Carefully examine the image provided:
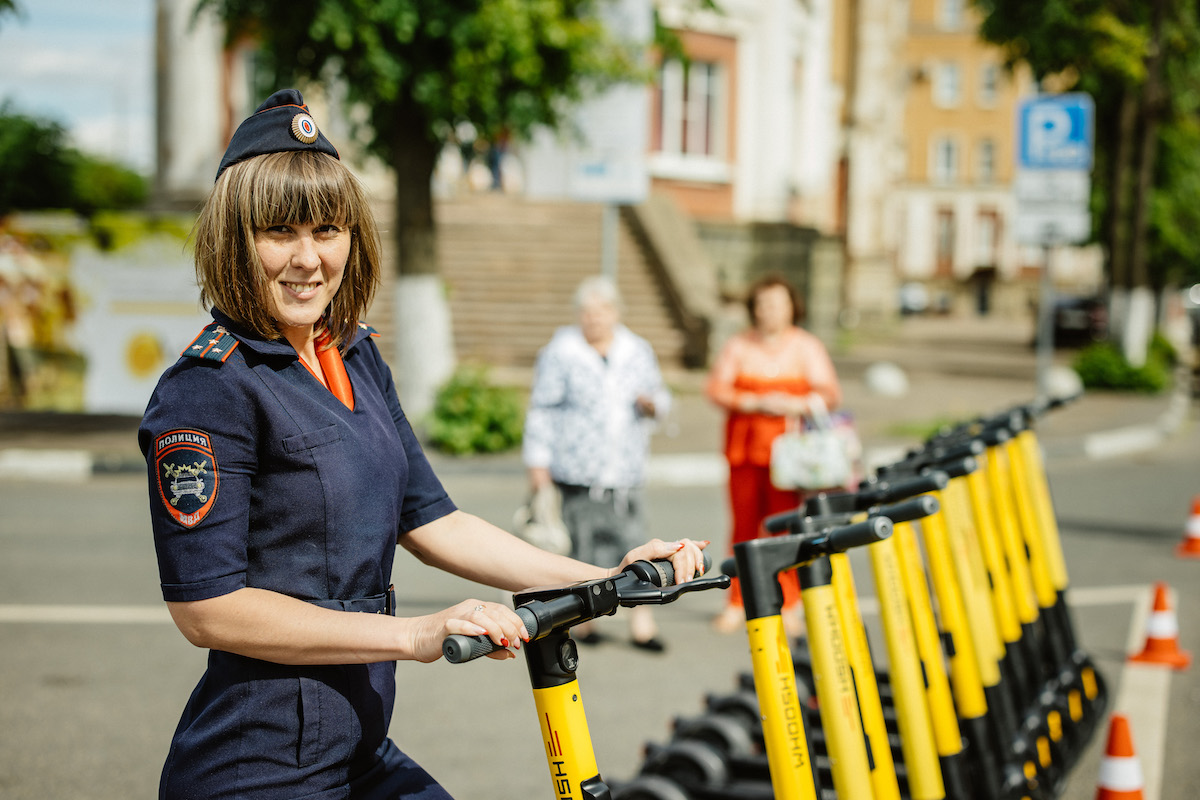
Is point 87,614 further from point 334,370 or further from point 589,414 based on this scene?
point 334,370

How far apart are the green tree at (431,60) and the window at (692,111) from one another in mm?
15122

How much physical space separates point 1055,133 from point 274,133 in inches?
417

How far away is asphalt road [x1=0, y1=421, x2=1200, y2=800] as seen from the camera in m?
4.75

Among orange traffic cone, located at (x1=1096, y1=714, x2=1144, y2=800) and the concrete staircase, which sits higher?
the concrete staircase

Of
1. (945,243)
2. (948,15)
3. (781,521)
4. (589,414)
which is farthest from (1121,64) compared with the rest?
(948,15)

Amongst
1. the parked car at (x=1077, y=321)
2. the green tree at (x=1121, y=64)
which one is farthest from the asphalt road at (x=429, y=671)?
the parked car at (x=1077, y=321)

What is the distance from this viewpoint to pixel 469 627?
5.83 feet

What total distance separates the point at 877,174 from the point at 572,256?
68.2 feet

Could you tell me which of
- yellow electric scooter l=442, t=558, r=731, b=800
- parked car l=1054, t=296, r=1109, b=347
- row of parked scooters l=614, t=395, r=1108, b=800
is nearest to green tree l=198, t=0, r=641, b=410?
row of parked scooters l=614, t=395, r=1108, b=800

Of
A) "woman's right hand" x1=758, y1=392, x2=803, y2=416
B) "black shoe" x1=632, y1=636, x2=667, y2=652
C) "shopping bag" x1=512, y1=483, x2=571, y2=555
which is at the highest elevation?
"woman's right hand" x1=758, y1=392, x2=803, y2=416

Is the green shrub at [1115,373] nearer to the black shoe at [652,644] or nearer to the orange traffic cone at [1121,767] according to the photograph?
the black shoe at [652,644]

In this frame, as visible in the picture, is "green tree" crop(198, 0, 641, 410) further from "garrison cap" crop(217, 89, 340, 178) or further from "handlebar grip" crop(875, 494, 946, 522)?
"garrison cap" crop(217, 89, 340, 178)

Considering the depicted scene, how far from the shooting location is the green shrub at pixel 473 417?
12.9 metres

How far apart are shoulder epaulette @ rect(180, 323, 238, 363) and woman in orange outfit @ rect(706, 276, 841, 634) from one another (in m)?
4.88
